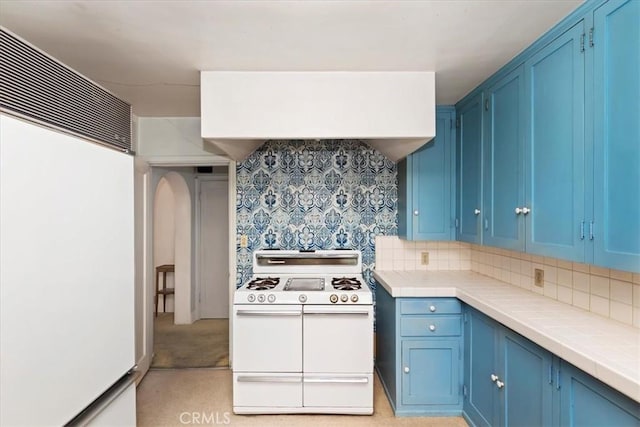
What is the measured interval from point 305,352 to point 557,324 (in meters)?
1.54

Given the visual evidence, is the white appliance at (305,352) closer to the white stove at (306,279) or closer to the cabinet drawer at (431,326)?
the white stove at (306,279)

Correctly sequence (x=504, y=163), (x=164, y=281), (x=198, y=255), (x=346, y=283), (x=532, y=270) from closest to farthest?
(x=504, y=163)
(x=532, y=270)
(x=346, y=283)
(x=198, y=255)
(x=164, y=281)

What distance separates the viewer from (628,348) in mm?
1314

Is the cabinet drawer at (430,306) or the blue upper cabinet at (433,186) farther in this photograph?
the blue upper cabinet at (433,186)

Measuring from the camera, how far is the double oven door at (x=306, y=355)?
2.50m

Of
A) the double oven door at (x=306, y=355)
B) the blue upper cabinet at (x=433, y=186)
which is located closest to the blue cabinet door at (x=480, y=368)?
the double oven door at (x=306, y=355)

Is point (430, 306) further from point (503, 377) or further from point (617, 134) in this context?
point (617, 134)

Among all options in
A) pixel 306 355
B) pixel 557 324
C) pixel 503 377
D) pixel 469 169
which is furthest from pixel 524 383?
pixel 469 169

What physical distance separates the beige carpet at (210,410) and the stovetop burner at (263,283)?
0.88 meters

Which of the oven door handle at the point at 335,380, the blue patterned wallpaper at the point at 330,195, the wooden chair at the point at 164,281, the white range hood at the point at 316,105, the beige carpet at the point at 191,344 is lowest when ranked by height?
the beige carpet at the point at 191,344

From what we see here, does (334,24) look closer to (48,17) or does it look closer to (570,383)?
(48,17)

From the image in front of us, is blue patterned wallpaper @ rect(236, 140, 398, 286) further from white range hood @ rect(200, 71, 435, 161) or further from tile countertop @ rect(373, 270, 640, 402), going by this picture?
white range hood @ rect(200, 71, 435, 161)

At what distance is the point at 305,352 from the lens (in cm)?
250

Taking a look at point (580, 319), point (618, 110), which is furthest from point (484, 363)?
point (618, 110)
